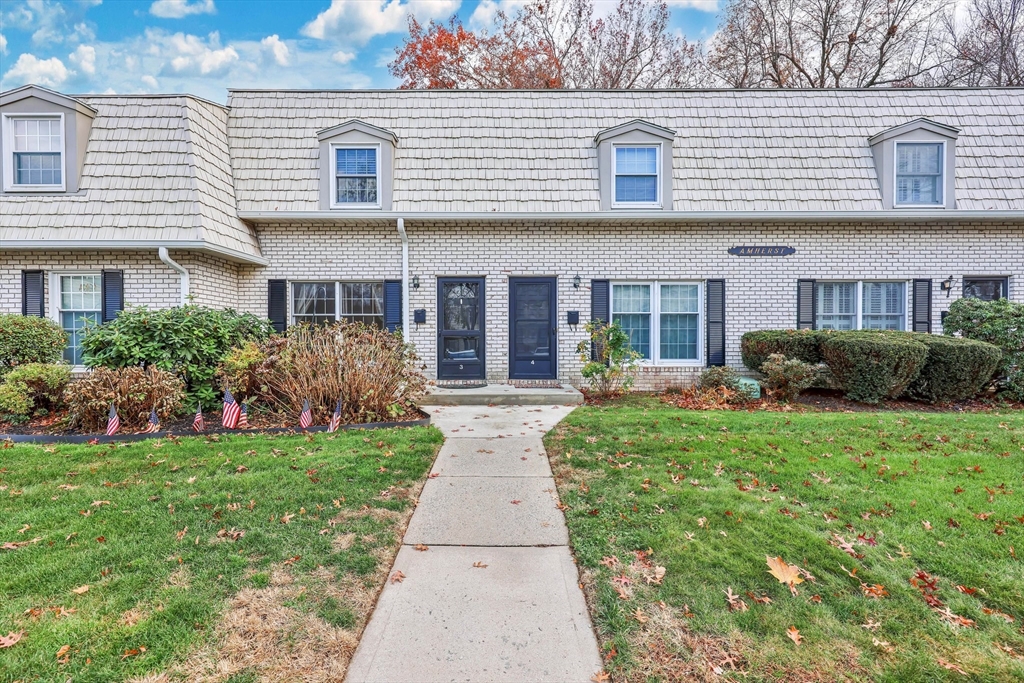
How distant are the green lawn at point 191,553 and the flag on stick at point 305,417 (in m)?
0.97

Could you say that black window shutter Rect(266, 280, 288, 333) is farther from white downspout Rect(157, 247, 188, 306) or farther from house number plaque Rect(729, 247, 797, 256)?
house number plaque Rect(729, 247, 797, 256)

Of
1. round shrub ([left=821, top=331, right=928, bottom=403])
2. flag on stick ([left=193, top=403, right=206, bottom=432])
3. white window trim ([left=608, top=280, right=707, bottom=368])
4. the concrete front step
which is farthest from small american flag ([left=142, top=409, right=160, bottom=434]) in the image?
round shrub ([left=821, top=331, right=928, bottom=403])

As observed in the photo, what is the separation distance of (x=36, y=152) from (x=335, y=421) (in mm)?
7981

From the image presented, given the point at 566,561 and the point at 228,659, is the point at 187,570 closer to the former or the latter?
the point at 228,659

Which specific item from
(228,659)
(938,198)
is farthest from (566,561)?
(938,198)

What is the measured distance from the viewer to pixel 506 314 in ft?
32.9

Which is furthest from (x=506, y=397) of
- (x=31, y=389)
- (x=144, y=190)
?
(x=144, y=190)

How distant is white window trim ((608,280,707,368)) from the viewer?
10164mm

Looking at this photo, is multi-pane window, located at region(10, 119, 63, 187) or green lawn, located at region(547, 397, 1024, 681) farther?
multi-pane window, located at region(10, 119, 63, 187)

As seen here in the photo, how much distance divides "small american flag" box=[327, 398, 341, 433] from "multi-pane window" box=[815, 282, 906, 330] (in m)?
9.25

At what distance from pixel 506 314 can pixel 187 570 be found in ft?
24.6

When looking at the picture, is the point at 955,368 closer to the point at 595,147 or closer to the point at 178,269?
the point at 595,147

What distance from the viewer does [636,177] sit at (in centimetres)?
1002

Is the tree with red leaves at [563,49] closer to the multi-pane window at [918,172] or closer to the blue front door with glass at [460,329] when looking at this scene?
the multi-pane window at [918,172]
